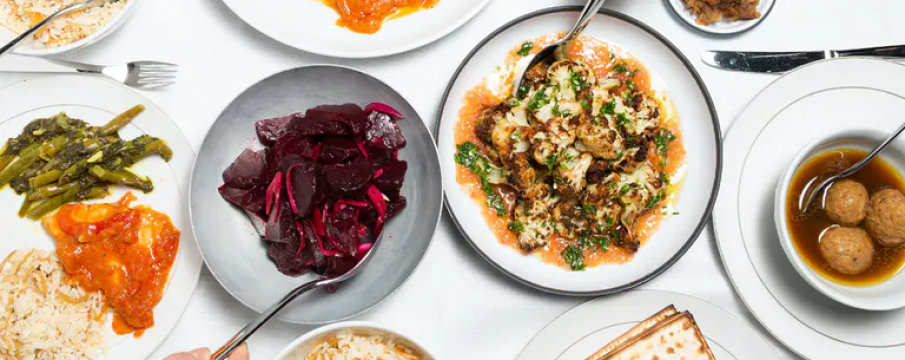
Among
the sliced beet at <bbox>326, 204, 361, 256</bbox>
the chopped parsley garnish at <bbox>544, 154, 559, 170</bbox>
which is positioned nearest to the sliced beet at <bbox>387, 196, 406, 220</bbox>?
the sliced beet at <bbox>326, 204, 361, 256</bbox>

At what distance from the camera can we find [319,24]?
268 centimetres

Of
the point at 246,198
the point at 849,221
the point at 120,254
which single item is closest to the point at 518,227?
the point at 246,198

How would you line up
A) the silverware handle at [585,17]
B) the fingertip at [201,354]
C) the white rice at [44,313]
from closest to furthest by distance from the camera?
the fingertip at [201,354], the white rice at [44,313], the silverware handle at [585,17]

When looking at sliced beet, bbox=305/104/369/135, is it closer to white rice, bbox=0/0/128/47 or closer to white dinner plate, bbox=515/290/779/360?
white rice, bbox=0/0/128/47

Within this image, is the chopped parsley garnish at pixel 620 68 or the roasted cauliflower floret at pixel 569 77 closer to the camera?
the roasted cauliflower floret at pixel 569 77

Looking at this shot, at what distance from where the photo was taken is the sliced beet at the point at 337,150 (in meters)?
2.40

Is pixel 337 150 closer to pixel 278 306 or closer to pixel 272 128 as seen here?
pixel 272 128

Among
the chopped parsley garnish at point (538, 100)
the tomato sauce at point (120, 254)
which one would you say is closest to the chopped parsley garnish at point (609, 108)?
the chopped parsley garnish at point (538, 100)

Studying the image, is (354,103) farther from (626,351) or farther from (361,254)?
(626,351)

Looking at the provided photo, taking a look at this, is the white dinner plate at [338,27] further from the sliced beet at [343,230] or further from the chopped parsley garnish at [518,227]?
the chopped parsley garnish at [518,227]

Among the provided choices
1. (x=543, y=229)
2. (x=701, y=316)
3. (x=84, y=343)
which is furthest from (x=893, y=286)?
(x=84, y=343)

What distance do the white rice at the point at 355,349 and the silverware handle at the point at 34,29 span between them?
1664 millimetres

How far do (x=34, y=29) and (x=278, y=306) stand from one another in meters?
1.48

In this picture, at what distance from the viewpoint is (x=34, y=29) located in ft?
7.97
